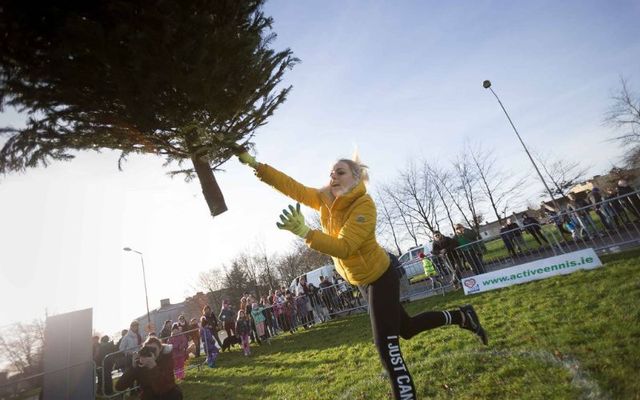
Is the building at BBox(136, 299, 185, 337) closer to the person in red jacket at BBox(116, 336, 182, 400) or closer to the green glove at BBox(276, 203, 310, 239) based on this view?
the person in red jacket at BBox(116, 336, 182, 400)

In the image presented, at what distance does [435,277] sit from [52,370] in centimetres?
1205

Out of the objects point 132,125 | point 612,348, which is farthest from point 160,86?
point 612,348

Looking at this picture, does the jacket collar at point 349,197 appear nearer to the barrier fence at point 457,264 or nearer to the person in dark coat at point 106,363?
the barrier fence at point 457,264

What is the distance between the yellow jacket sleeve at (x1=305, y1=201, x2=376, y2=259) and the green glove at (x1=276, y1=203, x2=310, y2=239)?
9cm

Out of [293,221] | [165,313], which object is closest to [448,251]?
[293,221]

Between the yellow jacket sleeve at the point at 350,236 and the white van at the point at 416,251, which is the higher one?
the white van at the point at 416,251

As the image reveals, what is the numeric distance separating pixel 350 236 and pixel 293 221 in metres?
0.51

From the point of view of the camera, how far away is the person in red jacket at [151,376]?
13.8ft

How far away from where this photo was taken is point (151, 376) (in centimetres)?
423

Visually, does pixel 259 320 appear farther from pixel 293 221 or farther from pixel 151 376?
pixel 293 221

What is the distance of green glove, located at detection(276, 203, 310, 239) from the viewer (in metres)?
2.51

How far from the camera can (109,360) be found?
9.84 meters

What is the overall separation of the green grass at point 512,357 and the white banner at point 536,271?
436 millimetres

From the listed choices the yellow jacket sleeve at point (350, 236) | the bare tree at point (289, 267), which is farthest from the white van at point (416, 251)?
the bare tree at point (289, 267)
